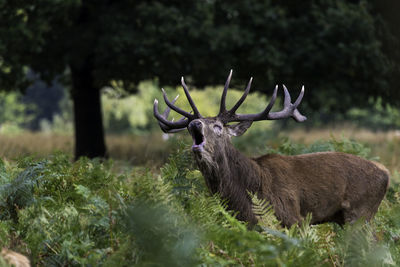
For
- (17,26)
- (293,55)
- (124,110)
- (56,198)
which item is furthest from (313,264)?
(124,110)

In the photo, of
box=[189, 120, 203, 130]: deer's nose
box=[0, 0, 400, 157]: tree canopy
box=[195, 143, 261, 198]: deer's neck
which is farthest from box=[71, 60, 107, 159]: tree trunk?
box=[189, 120, 203, 130]: deer's nose

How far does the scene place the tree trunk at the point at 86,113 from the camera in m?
14.2

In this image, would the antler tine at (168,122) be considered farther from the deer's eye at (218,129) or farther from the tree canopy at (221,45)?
the tree canopy at (221,45)

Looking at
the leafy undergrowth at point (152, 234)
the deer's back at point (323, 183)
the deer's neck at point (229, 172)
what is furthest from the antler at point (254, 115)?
the leafy undergrowth at point (152, 234)

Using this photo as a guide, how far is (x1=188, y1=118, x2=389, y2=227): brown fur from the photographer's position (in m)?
4.73

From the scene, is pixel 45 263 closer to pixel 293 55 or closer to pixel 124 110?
pixel 293 55

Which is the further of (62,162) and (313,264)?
(62,162)

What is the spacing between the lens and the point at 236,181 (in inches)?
194

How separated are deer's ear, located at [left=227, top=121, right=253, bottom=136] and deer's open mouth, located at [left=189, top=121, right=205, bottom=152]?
54 cm

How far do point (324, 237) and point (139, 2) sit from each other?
440 inches

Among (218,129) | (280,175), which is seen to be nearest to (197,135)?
(218,129)

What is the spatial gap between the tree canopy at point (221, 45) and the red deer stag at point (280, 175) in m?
6.82

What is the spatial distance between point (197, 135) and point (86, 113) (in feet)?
33.7

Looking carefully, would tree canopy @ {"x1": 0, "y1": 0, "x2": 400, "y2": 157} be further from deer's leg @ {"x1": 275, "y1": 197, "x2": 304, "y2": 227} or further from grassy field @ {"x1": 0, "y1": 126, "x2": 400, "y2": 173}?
deer's leg @ {"x1": 275, "y1": 197, "x2": 304, "y2": 227}
